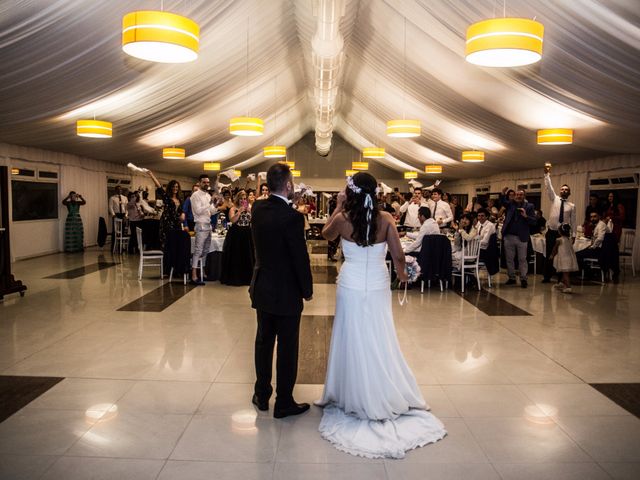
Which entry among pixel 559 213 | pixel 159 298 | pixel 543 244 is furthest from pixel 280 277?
pixel 543 244

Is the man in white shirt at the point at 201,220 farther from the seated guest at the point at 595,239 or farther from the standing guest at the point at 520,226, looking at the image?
the seated guest at the point at 595,239

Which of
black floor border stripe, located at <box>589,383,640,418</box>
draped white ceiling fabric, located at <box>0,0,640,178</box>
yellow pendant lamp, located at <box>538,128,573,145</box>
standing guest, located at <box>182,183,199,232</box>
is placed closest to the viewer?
black floor border stripe, located at <box>589,383,640,418</box>

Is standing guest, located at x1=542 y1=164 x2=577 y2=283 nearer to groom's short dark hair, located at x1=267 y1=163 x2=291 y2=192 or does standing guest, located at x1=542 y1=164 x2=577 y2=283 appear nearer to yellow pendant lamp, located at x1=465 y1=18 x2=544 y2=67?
yellow pendant lamp, located at x1=465 y1=18 x2=544 y2=67

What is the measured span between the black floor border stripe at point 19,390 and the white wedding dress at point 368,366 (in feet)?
6.30

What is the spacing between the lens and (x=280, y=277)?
9.72 feet

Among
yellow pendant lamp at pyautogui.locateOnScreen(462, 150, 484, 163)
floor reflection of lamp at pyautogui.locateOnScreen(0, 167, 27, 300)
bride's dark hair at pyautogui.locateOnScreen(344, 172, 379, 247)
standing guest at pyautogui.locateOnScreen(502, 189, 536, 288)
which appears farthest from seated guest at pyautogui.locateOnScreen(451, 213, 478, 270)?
floor reflection of lamp at pyautogui.locateOnScreen(0, 167, 27, 300)

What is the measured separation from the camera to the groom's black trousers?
302cm

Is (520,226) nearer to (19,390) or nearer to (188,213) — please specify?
(188,213)

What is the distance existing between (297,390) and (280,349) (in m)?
0.64

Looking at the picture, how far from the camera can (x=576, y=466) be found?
2.56 metres

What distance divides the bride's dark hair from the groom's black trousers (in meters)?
0.61

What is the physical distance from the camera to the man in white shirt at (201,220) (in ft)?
→ 24.6

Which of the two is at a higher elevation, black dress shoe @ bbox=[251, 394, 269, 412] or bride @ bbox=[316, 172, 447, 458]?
bride @ bbox=[316, 172, 447, 458]

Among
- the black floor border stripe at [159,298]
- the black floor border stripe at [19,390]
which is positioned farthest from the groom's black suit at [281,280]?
the black floor border stripe at [159,298]
